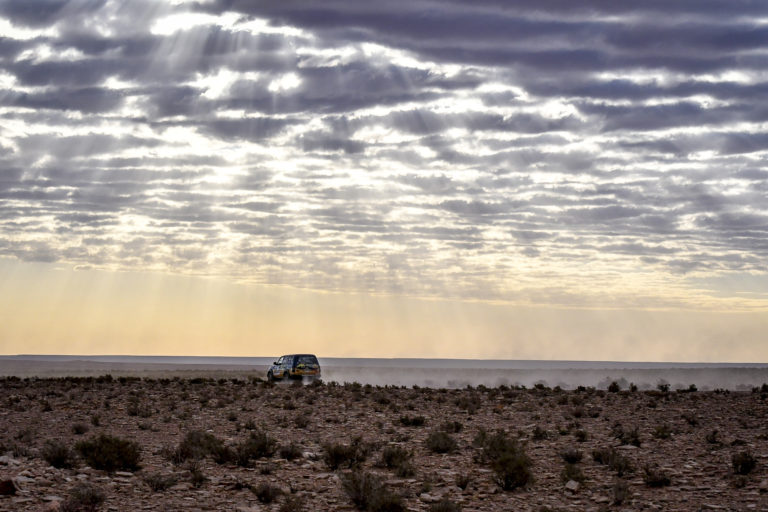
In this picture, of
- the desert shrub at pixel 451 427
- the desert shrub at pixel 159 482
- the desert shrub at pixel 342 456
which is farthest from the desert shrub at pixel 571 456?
the desert shrub at pixel 159 482

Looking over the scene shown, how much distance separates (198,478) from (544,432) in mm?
11298

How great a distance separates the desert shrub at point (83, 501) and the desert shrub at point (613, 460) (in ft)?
35.0

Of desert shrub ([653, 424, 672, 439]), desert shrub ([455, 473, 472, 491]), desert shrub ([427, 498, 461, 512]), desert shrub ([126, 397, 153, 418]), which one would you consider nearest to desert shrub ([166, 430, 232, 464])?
desert shrub ([455, 473, 472, 491])

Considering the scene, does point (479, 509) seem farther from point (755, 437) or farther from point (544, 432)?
point (755, 437)

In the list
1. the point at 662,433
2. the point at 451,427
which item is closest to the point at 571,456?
the point at 662,433

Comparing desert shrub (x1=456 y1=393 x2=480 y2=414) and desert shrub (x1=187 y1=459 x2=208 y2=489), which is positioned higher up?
desert shrub (x1=456 y1=393 x2=480 y2=414)

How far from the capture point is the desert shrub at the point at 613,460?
17.3 m

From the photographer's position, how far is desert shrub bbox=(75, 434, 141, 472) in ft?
57.4

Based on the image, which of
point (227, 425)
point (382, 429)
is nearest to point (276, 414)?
point (227, 425)

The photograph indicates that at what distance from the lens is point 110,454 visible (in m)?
17.7

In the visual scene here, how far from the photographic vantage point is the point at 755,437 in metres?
22.2

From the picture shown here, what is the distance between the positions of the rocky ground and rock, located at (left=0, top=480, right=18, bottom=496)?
2 centimetres

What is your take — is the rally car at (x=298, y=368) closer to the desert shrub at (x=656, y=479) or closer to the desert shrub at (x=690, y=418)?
the desert shrub at (x=690, y=418)

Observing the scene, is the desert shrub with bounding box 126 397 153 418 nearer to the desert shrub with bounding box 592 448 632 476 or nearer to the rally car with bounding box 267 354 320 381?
the desert shrub with bounding box 592 448 632 476
